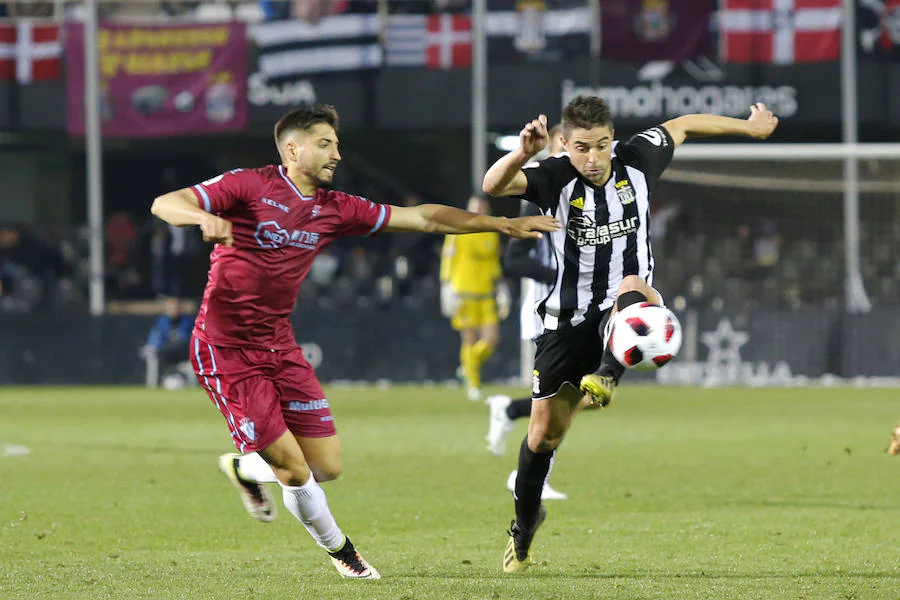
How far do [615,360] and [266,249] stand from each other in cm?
157

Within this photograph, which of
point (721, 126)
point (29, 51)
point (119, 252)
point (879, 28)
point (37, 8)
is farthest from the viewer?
point (119, 252)

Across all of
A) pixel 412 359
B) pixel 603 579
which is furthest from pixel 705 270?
pixel 603 579

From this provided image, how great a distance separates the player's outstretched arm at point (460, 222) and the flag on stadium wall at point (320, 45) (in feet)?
52.6

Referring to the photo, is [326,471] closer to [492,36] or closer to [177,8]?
[492,36]

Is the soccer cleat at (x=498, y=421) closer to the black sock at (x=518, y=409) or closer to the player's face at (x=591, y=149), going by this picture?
the black sock at (x=518, y=409)

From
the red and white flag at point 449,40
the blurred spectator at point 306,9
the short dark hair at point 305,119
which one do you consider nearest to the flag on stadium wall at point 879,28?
the red and white flag at point 449,40

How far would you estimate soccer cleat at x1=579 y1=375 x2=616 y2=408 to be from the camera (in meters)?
6.02

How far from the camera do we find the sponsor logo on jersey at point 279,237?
20.7ft

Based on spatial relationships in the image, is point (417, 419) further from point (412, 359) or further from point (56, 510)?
point (56, 510)

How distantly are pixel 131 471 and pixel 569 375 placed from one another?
5102 mm

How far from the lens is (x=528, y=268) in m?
8.91

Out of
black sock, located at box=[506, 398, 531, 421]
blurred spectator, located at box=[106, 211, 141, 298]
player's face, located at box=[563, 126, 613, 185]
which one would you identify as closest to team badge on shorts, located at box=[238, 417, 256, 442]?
→ player's face, located at box=[563, 126, 613, 185]

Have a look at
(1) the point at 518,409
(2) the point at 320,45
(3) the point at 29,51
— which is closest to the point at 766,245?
(2) the point at 320,45

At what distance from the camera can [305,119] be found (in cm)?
634
